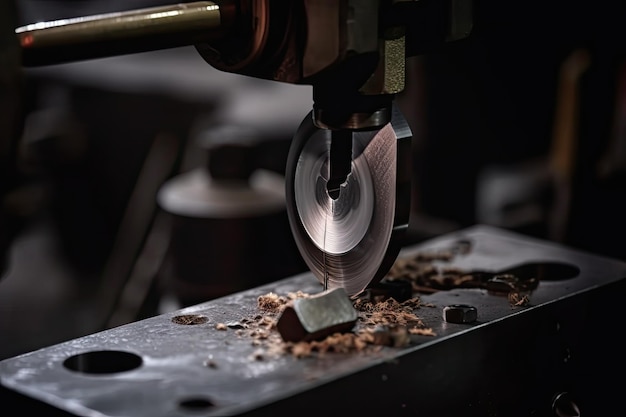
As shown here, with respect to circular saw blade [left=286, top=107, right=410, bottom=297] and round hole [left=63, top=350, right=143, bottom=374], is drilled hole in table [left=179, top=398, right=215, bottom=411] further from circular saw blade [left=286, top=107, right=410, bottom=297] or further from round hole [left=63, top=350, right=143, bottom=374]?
circular saw blade [left=286, top=107, right=410, bottom=297]

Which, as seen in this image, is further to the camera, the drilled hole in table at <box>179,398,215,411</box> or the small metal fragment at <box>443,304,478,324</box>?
the small metal fragment at <box>443,304,478,324</box>

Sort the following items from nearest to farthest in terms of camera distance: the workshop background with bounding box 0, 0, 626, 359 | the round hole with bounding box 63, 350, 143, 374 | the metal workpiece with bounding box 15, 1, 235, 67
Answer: the metal workpiece with bounding box 15, 1, 235, 67
the round hole with bounding box 63, 350, 143, 374
the workshop background with bounding box 0, 0, 626, 359

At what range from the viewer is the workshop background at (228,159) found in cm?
175

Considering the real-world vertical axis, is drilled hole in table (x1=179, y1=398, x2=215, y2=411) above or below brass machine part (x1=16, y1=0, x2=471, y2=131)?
below

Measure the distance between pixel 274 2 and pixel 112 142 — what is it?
183 centimetres

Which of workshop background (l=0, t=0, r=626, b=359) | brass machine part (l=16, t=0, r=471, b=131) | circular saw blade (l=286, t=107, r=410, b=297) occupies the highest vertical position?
brass machine part (l=16, t=0, r=471, b=131)

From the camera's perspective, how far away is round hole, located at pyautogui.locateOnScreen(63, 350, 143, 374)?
1.12m

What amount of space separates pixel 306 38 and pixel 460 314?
1.16 feet

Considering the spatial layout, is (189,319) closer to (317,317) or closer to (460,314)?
(317,317)

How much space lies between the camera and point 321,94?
1.11 meters

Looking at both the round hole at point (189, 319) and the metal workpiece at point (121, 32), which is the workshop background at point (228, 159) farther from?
the round hole at point (189, 319)

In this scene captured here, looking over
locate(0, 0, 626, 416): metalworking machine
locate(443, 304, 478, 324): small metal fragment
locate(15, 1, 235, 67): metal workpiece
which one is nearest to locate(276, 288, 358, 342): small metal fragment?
locate(0, 0, 626, 416): metalworking machine

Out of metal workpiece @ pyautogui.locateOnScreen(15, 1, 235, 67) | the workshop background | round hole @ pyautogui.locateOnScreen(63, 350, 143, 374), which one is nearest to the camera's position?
metal workpiece @ pyautogui.locateOnScreen(15, 1, 235, 67)

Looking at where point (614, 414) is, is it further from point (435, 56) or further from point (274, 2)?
point (435, 56)
